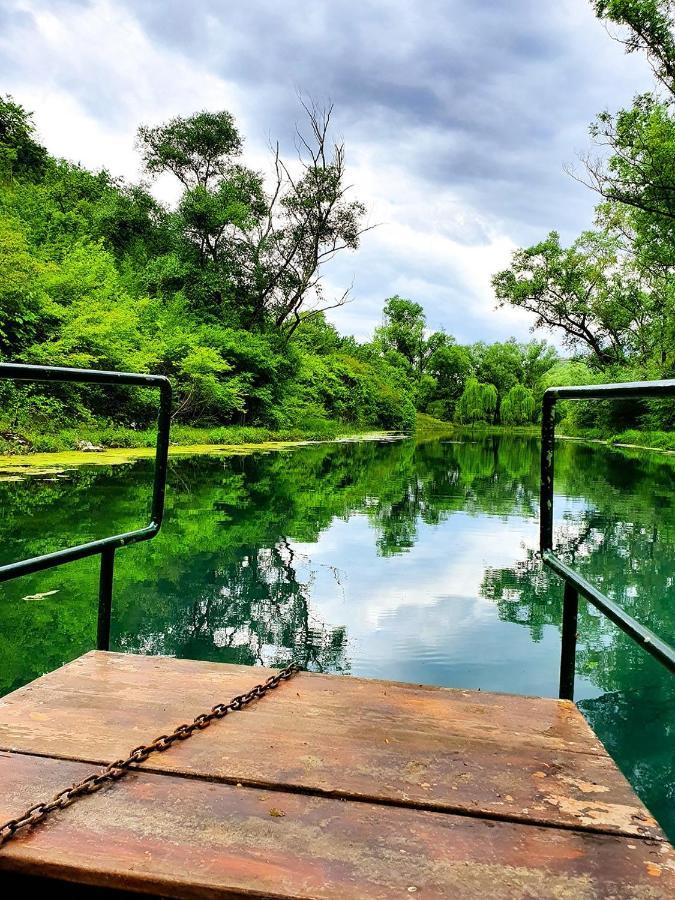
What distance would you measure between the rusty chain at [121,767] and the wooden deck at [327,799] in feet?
0.05

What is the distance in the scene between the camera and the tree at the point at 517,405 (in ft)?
124

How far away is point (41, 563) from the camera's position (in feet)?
4.13

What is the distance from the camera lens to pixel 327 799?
Answer: 0.96m

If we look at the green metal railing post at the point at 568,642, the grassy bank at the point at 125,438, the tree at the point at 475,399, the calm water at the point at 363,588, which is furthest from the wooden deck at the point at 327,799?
the tree at the point at 475,399

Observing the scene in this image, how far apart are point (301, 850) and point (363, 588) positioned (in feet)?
11.1

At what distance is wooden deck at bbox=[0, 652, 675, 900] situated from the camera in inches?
31.1

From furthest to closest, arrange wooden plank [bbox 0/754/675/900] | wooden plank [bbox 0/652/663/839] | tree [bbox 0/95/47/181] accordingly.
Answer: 1. tree [bbox 0/95/47/181]
2. wooden plank [bbox 0/652/663/839]
3. wooden plank [bbox 0/754/675/900]

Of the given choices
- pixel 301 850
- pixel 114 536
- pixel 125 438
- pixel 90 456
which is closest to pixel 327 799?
pixel 301 850

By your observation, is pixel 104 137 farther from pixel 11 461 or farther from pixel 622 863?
pixel 622 863

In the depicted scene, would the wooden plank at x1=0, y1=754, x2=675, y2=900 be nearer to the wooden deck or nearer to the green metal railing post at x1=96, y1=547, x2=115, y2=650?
the wooden deck

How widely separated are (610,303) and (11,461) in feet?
69.9

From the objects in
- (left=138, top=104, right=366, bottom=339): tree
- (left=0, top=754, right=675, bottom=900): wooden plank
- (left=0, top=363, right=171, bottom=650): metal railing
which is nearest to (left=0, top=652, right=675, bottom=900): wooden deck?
(left=0, top=754, right=675, bottom=900): wooden plank

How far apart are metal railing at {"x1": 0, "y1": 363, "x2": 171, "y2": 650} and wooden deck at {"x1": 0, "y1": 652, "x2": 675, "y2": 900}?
0.26 meters

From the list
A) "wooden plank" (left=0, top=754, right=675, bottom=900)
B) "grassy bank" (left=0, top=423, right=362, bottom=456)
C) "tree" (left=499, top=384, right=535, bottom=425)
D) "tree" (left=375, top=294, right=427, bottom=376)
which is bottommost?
"wooden plank" (left=0, top=754, right=675, bottom=900)
